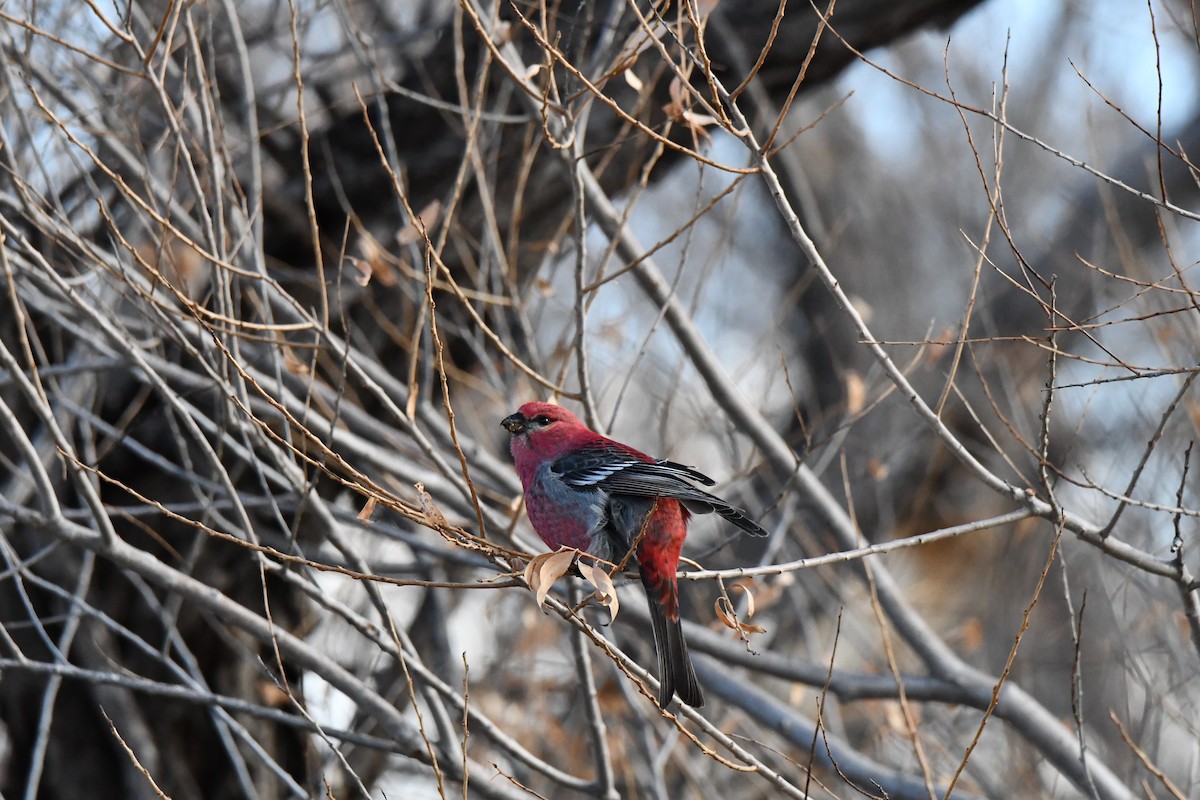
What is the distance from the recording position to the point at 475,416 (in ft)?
19.1

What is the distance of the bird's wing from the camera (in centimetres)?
317

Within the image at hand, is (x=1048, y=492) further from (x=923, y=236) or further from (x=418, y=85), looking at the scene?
(x=923, y=236)

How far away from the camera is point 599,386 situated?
22.2 feet

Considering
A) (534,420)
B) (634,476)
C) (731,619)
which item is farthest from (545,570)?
(534,420)

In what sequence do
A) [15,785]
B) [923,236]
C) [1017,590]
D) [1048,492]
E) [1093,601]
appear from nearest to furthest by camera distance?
[1048,492]
[15,785]
[1093,601]
[1017,590]
[923,236]

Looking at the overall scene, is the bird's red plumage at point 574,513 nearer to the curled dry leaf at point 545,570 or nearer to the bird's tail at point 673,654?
the bird's tail at point 673,654

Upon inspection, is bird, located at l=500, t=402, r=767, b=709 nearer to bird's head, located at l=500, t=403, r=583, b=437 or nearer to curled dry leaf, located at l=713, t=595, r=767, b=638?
bird's head, located at l=500, t=403, r=583, b=437

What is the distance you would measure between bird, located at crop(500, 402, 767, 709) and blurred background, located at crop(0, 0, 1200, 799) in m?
0.12

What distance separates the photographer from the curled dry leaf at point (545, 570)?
2.28 m

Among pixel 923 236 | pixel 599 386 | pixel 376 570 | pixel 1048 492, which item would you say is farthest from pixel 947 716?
pixel 923 236

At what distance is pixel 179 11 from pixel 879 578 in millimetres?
2916

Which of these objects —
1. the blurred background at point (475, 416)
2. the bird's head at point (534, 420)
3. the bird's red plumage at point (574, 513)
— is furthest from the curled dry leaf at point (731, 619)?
the bird's head at point (534, 420)

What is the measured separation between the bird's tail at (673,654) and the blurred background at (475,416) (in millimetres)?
113

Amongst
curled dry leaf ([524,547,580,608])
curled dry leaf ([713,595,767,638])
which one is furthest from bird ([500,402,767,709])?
curled dry leaf ([524,547,580,608])
